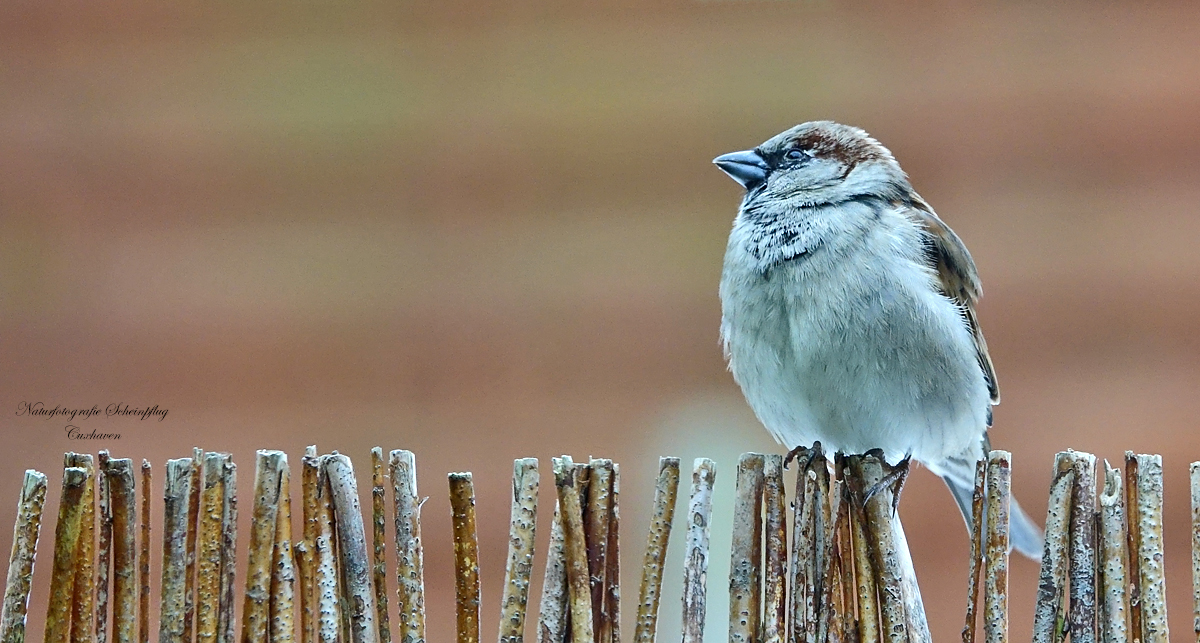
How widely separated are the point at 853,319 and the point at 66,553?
56.6 inches

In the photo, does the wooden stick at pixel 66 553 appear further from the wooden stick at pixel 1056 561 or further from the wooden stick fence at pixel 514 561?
the wooden stick at pixel 1056 561

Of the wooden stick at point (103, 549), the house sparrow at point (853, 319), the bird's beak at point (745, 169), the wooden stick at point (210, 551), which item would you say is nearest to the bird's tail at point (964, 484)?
the house sparrow at point (853, 319)

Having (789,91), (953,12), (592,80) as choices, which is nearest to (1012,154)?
(953,12)

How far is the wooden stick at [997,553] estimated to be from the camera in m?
1.49

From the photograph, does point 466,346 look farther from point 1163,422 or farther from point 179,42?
point 1163,422

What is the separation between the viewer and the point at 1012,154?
3.78 metres

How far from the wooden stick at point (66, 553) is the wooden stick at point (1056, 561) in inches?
47.6

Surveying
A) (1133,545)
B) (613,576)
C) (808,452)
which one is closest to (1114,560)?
(1133,545)

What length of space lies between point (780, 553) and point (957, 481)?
1.38 metres

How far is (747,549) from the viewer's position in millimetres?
1580

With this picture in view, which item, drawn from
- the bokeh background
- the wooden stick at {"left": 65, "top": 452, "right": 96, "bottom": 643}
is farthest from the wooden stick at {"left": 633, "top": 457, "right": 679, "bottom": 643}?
the bokeh background

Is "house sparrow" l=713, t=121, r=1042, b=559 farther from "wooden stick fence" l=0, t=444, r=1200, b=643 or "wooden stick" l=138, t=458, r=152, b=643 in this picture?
"wooden stick" l=138, t=458, r=152, b=643

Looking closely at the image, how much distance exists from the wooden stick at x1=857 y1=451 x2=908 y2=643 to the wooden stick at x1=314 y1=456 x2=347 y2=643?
2.33 feet

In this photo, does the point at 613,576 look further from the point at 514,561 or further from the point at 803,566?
the point at 803,566
